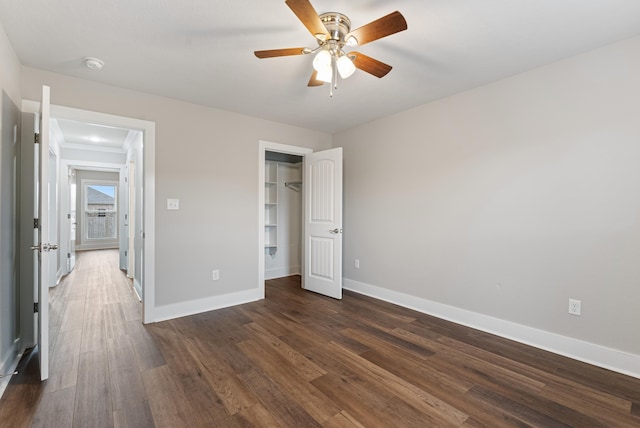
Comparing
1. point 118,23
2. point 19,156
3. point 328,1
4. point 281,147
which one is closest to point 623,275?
Result: point 328,1

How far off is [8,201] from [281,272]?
3680mm

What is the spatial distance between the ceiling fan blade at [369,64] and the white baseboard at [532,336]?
2495mm

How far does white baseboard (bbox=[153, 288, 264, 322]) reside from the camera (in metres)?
3.19

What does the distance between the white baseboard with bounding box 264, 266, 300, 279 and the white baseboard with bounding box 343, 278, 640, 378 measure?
210 centimetres

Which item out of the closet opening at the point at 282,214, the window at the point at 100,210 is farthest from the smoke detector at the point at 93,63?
the window at the point at 100,210

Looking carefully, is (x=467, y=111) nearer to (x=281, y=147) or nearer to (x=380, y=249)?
(x=380, y=249)

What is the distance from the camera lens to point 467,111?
3.03 metres

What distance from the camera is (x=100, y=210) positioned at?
368 inches

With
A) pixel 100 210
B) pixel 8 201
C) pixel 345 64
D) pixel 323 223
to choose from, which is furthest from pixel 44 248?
pixel 100 210

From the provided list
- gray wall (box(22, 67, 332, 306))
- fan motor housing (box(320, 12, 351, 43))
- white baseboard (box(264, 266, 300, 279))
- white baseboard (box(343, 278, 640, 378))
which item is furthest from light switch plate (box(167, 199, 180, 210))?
white baseboard (box(343, 278, 640, 378))

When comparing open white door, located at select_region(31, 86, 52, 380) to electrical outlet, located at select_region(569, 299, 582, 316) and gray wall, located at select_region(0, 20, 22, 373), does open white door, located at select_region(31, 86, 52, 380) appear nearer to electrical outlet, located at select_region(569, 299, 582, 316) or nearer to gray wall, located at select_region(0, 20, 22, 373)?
gray wall, located at select_region(0, 20, 22, 373)

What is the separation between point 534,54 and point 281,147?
9.55 ft

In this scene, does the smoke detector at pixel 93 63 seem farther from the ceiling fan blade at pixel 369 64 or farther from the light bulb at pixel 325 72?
the ceiling fan blade at pixel 369 64

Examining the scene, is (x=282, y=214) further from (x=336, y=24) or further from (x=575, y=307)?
(x=575, y=307)
